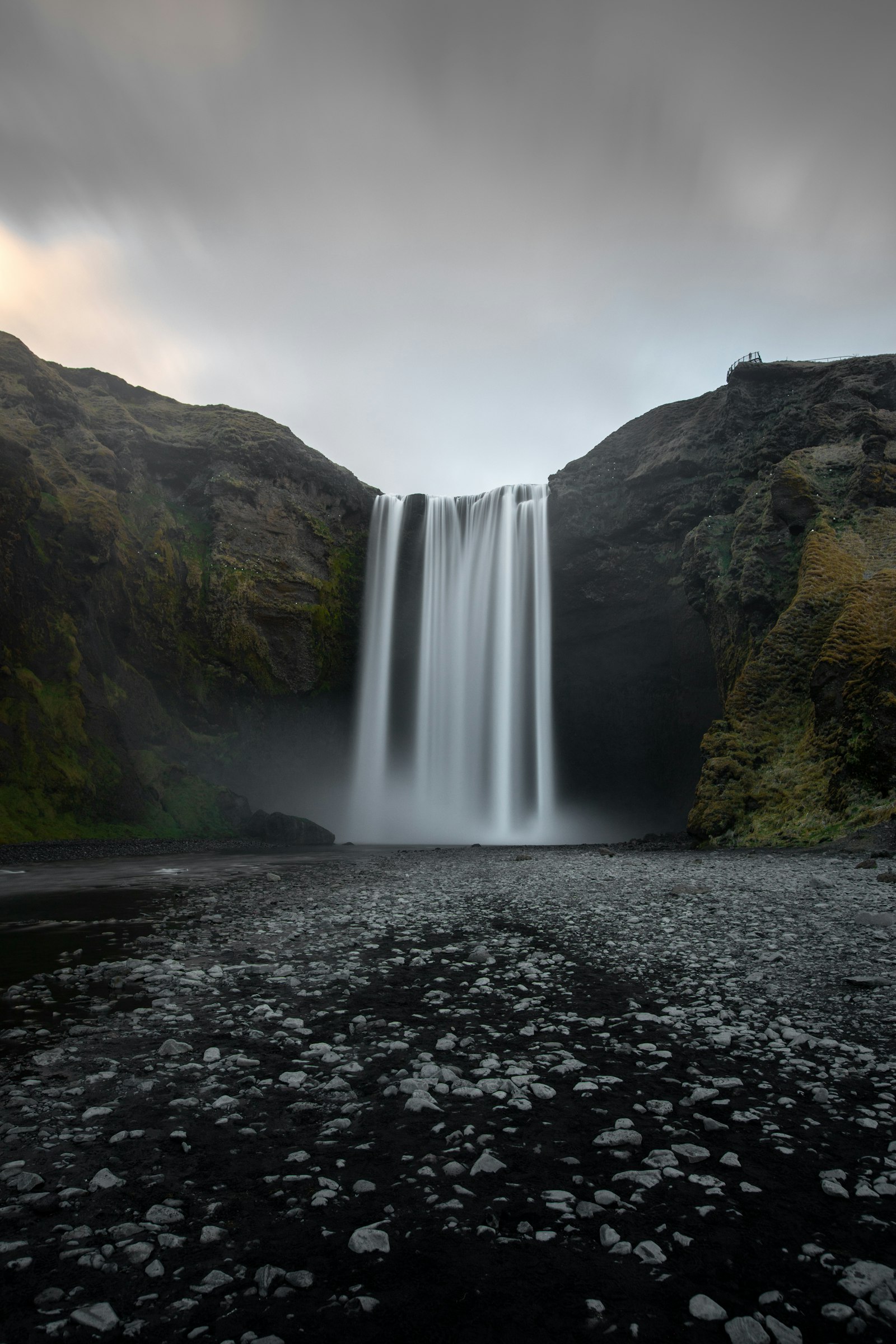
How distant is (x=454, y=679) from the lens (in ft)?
146

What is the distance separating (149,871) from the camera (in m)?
19.2

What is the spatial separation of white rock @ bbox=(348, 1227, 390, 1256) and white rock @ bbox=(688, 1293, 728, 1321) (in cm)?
121

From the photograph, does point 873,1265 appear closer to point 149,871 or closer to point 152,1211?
point 152,1211

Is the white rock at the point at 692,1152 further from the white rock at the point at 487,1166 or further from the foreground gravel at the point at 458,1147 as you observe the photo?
the white rock at the point at 487,1166

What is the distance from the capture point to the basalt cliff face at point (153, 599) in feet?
95.9

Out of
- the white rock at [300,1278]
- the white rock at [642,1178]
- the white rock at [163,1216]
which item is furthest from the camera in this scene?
the white rock at [642,1178]

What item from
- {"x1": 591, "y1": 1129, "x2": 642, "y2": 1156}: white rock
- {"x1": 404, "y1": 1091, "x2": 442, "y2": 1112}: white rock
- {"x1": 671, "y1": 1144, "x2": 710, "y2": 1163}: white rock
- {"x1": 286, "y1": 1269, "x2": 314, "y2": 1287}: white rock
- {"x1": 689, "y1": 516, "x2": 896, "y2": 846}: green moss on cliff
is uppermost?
{"x1": 689, "y1": 516, "x2": 896, "y2": 846}: green moss on cliff

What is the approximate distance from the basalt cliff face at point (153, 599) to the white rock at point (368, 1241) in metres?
28.4

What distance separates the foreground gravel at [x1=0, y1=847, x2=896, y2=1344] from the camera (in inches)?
94.0

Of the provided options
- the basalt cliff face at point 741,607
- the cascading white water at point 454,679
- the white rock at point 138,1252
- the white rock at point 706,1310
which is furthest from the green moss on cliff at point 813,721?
the cascading white water at point 454,679

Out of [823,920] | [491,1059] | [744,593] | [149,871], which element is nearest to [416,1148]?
[491,1059]

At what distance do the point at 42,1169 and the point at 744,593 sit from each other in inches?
1116

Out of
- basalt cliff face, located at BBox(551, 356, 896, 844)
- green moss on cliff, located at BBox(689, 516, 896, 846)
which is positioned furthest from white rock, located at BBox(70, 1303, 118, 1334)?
green moss on cliff, located at BBox(689, 516, 896, 846)

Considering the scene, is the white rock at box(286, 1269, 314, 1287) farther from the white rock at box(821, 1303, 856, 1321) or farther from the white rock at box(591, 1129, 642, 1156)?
the white rock at box(821, 1303, 856, 1321)
